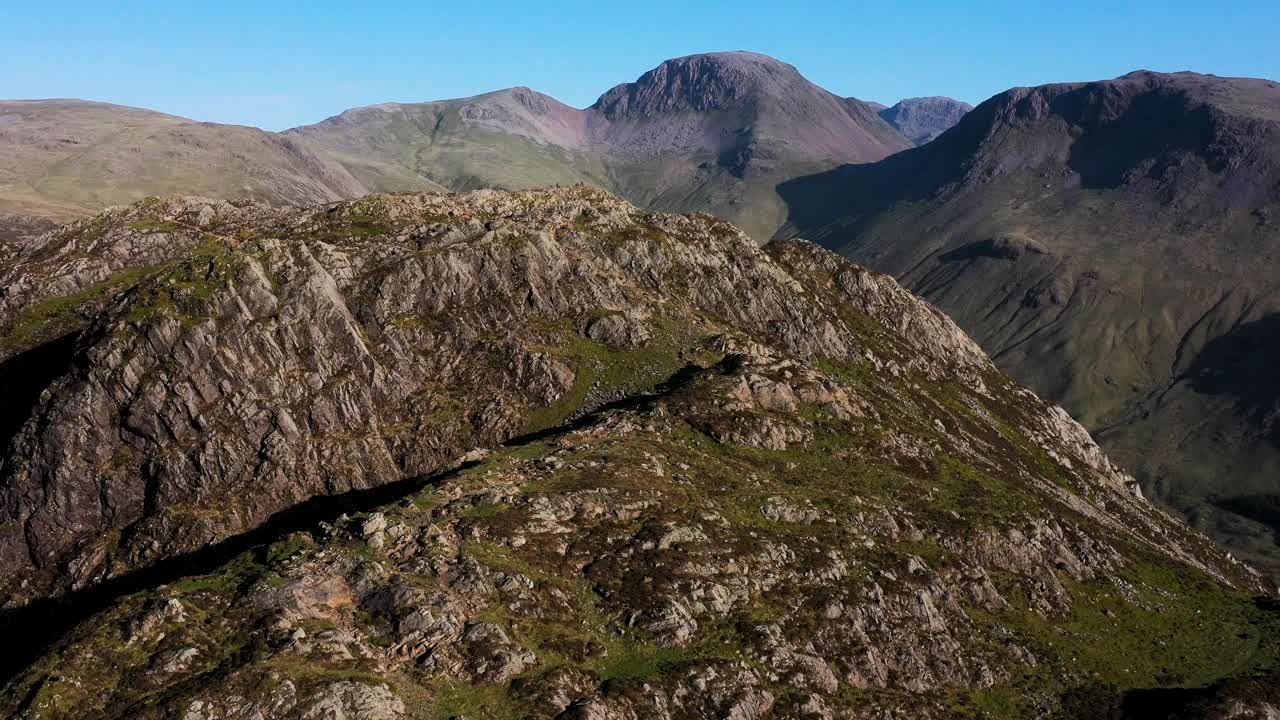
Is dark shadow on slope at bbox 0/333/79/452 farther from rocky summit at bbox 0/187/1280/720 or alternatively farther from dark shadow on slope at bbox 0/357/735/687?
dark shadow on slope at bbox 0/357/735/687

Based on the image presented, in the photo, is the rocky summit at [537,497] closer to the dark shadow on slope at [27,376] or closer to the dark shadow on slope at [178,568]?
the dark shadow on slope at [178,568]

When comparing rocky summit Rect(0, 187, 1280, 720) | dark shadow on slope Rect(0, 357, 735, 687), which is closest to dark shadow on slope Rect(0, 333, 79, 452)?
rocky summit Rect(0, 187, 1280, 720)

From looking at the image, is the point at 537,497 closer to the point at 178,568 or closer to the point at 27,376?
the point at 178,568

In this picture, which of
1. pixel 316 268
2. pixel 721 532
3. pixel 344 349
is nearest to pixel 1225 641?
pixel 721 532

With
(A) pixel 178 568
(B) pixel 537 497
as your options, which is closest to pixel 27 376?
(A) pixel 178 568

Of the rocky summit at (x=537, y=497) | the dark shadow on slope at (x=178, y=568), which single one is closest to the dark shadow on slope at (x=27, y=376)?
the rocky summit at (x=537, y=497)
